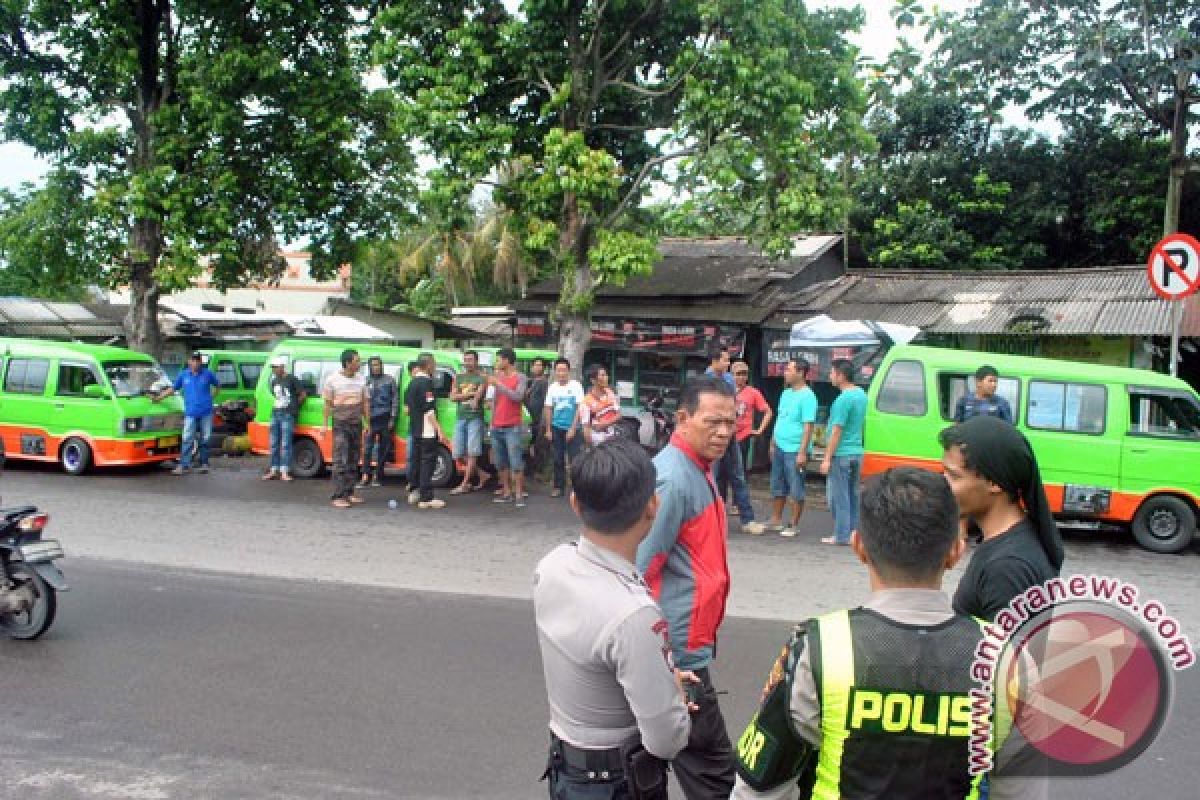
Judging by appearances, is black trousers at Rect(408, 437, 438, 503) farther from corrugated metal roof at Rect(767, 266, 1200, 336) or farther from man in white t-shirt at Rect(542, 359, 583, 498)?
corrugated metal roof at Rect(767, 266, 1200, 336)

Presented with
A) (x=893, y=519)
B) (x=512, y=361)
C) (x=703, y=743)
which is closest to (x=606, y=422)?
(x=512, y=361)

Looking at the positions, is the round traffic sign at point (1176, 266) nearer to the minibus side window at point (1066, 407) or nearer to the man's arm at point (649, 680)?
the minibus side window at point (1066, 407)

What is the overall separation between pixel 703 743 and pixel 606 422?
8042mm

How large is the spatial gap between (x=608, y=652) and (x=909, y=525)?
33.1 inches

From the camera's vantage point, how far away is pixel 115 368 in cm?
1353

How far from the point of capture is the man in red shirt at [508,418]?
38.4ft

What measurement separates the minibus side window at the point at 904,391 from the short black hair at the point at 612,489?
8588 mm

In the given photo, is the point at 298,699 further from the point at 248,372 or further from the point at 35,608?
the point at 248,372

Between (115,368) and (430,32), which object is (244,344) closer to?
(115,368)

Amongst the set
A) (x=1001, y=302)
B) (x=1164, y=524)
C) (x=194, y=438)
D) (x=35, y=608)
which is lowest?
(x=35, y=608)

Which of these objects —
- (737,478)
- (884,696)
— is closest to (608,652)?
(884,696)

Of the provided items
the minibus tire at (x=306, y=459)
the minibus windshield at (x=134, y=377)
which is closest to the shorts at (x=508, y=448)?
the minibus tire at (x=306, y=459)

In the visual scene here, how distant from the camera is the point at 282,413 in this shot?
42.9 ft

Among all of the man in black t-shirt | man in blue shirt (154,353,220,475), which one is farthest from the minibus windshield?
the man in black t-shirt
